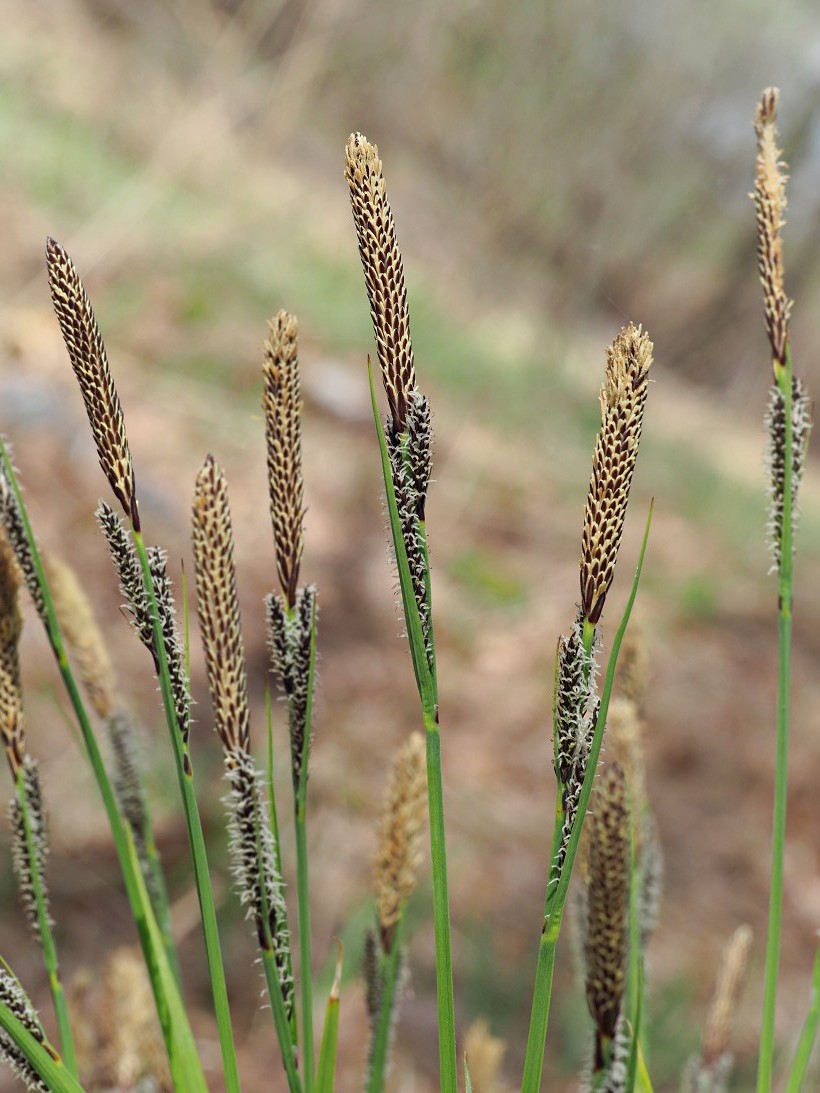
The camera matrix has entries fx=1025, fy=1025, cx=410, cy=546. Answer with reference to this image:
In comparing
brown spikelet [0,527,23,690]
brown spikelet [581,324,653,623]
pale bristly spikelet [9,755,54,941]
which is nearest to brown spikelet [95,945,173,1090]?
pale bristly spikelet [9,755,54,941]

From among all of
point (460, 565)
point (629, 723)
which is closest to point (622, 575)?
point (460, 565)

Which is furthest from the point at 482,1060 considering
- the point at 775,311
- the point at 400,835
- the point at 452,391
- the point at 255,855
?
the point at 452,391

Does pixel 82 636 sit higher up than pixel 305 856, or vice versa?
pixel 82 636

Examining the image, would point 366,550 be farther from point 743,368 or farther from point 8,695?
point 743,368

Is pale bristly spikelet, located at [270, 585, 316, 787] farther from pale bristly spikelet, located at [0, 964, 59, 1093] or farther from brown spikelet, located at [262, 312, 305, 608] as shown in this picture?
pale bristly spikelet, located at [0, 964, 59, 1093]

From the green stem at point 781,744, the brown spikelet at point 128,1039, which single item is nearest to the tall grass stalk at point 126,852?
the brown spikelet at point 128,1039

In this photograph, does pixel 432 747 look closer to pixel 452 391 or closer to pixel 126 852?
pixel 126 852
